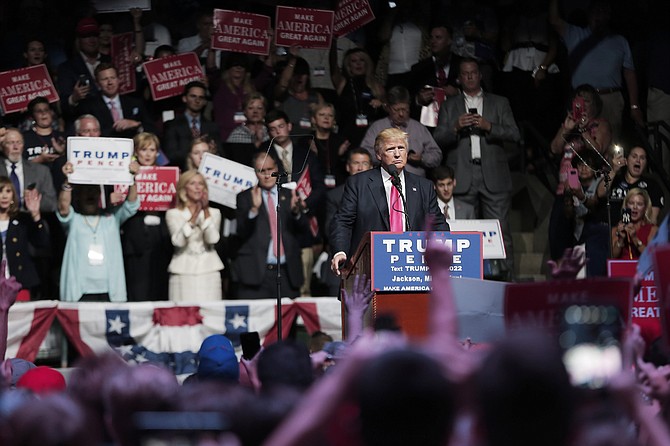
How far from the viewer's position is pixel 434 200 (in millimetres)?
8383

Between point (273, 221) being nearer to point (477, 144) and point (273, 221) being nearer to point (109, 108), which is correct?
point (109, 108)

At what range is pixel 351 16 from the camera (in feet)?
43.6

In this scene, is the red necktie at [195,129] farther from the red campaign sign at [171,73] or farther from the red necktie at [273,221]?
the red necktie at [273,221]

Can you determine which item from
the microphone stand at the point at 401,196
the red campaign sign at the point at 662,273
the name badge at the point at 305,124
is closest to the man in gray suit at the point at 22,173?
the name badge at the point at 305,124

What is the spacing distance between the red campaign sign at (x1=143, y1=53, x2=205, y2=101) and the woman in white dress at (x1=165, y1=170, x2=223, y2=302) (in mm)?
1691

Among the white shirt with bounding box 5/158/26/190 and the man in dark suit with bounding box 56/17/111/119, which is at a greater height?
the man in dark suit with bounding box 56/17/111/119

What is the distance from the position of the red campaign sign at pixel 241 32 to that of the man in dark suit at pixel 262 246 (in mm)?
1828

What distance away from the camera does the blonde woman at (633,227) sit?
35.2 ft

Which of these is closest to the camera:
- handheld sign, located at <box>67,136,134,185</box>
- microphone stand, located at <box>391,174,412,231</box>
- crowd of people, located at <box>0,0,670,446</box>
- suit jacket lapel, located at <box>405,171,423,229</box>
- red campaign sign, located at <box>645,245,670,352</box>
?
red campaign sign, located at <box>645,245,670,352</box>

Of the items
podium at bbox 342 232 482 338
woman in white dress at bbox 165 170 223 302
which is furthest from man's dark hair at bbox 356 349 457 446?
woman in white dress at bbox 165 170 223 302

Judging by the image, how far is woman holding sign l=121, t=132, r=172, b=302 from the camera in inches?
441

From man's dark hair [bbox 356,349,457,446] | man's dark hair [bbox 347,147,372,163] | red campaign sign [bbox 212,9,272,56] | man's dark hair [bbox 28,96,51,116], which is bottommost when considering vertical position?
man's dark hair [bbox 356,349,457,446]

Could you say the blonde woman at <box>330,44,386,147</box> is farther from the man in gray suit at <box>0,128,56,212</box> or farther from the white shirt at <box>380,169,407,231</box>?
the white shirt at <box>380,169,407,231</box>

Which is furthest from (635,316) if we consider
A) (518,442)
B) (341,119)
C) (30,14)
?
(30,14)
